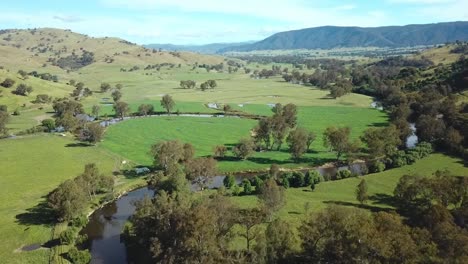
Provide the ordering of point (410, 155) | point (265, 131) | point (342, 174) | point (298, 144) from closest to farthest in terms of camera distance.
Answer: point (342, 174) < point (410, 155) < point (298, 144) < point (265, 131)

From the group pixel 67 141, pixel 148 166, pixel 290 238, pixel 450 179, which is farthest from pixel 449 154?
pixel 67 141

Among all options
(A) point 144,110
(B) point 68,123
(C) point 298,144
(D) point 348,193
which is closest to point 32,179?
(B) point 68,123

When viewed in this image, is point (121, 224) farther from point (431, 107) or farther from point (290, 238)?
point (431, 107)

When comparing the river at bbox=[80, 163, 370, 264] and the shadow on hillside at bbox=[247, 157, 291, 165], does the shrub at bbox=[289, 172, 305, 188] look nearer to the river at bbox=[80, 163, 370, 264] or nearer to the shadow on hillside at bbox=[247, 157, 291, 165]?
the river at bbox=[80, 163, 370, 264]

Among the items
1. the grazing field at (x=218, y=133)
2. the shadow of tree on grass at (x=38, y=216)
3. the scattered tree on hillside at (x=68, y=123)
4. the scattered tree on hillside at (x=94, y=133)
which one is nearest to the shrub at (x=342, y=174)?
the grazing field at (x=218, y=133)

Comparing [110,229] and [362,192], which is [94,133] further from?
[362,192]

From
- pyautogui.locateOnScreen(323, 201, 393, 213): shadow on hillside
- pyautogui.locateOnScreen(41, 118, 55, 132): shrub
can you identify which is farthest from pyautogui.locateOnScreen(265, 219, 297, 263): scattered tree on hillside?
pyautogui.locateOnScreen(41, 118, 55, 132): shrub
